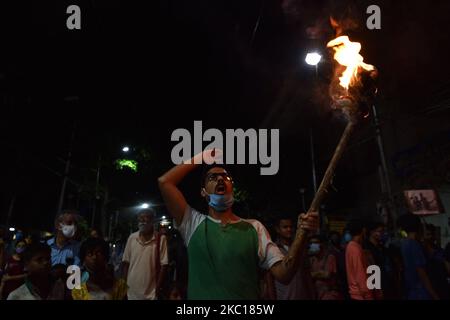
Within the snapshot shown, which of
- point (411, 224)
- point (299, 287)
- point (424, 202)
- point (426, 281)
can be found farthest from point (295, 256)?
point (424, 202)

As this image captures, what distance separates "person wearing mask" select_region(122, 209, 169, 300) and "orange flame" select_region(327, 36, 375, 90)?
160 inches

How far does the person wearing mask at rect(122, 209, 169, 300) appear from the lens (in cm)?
581

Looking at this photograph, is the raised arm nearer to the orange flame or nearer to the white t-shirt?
the orange flame

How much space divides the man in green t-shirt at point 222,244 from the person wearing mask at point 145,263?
3088 millimetres

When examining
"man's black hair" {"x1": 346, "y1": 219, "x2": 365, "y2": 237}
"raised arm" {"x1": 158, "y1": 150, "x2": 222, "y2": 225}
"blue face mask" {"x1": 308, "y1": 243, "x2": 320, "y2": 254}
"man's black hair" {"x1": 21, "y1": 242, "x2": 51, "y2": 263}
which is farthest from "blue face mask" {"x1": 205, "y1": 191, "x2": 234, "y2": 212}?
"blue face mask" {"x1": 308, "y1": 243, "x2": 320, "y2": 254}

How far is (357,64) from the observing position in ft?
10.9

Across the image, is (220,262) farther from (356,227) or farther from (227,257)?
(356,227)

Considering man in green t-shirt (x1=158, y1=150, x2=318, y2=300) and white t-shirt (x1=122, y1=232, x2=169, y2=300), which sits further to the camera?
white t-shirt (x1=122, y1=232, x2=169, y2=300)

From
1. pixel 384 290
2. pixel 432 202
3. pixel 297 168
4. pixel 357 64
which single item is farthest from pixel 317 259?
pixel 297 168

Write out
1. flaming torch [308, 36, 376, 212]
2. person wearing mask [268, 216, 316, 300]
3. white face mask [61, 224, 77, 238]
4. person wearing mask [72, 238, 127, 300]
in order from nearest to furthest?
1. flaming torch [308, 36, 376, 212]
2. person wearing mask [72, 238, 127, 300]
3. person wearing mask [268, 216, 316, 300]
4. white face mask [61, 224, 77, 238]

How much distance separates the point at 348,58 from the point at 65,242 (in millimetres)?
5118

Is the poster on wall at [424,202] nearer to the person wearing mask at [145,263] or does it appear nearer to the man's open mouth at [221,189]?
the person wearing mask at [145,263]

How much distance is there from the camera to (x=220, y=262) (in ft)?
9.32
